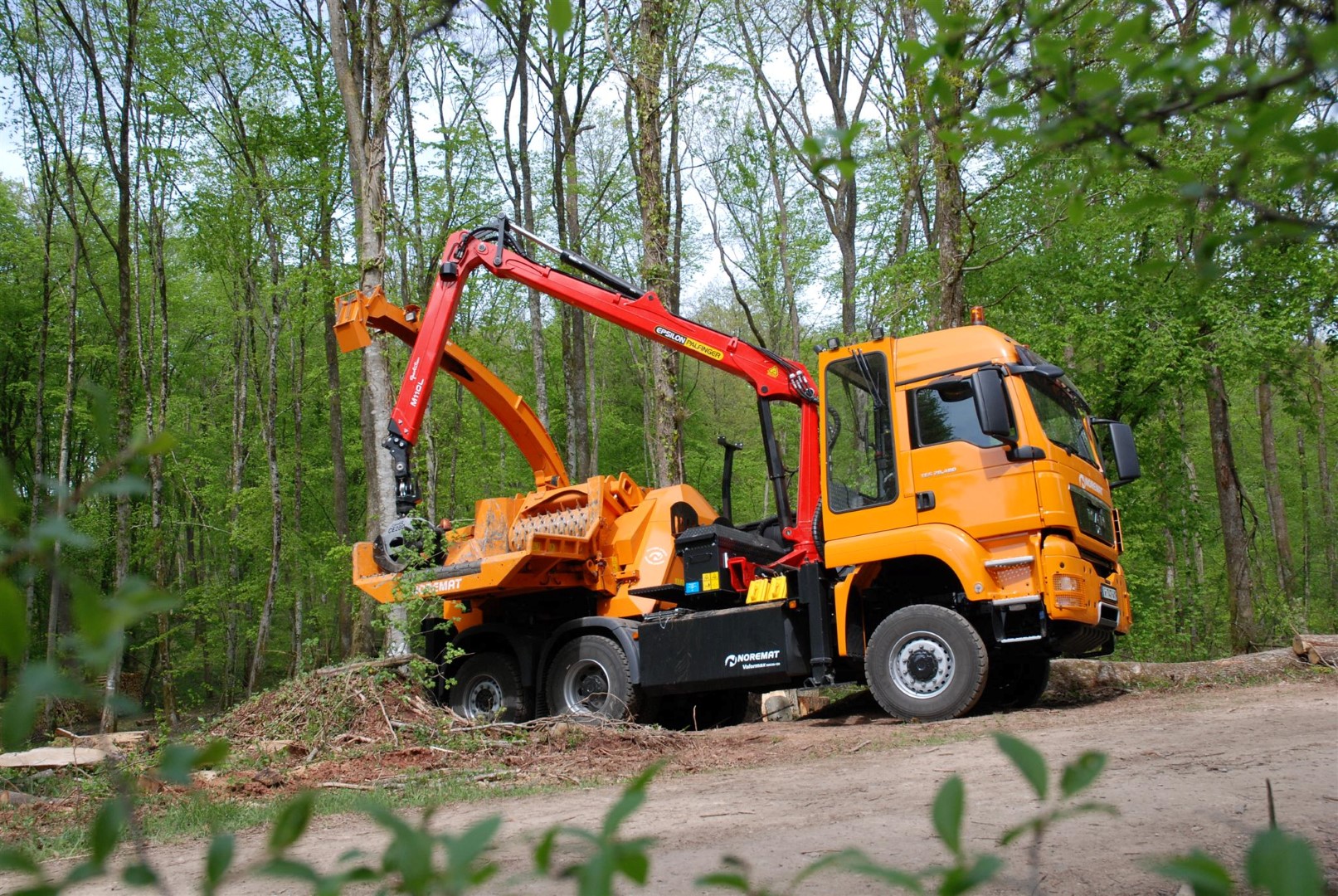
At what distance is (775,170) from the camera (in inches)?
1190

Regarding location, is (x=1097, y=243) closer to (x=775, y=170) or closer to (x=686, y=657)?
(x=686, y=657)

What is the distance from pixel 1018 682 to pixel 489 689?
5.71 metres

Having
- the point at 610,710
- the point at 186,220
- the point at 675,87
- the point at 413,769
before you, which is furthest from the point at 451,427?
the point at 413,769

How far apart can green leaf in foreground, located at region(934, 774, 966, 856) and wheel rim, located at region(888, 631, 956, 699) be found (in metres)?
8.21

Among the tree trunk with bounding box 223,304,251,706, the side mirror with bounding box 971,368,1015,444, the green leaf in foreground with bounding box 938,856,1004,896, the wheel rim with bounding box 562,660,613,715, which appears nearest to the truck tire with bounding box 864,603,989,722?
the side mirror with bounding box 971,368,1015,444

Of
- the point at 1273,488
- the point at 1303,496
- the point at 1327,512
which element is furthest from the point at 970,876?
the point at 1303,496

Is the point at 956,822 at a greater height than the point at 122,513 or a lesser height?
lesser

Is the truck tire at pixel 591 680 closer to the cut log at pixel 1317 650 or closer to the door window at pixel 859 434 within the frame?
the door window at pixel 859 434

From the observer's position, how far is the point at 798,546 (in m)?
10.4

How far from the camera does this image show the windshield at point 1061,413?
9.31m

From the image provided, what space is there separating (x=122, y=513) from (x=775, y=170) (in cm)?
1989

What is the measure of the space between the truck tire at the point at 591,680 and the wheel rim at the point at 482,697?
2.48ft

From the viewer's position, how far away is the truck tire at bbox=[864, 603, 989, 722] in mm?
8789

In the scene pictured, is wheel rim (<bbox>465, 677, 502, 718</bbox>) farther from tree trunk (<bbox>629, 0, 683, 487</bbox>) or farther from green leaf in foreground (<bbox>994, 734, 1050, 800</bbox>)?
green leaf in foreground (<bbox>994, 734, 1050, 800</bbox>)
